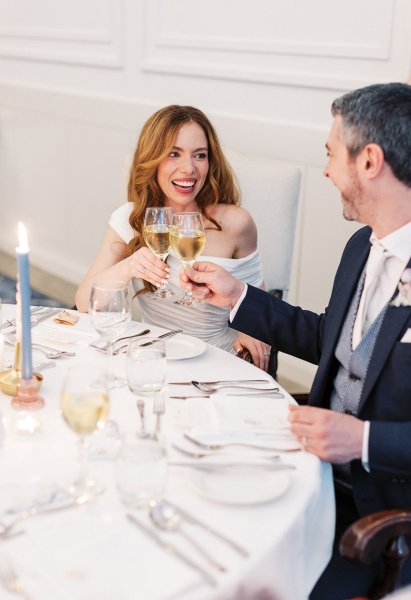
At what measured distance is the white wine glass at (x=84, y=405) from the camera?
1.30m

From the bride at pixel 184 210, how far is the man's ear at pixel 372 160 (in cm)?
85

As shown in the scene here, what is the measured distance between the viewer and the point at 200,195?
2691 mm

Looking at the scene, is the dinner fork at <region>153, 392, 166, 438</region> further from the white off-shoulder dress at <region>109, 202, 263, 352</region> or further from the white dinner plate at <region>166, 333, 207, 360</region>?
the white off-shoulder dress at <region>109, 202, 263, 352</region>

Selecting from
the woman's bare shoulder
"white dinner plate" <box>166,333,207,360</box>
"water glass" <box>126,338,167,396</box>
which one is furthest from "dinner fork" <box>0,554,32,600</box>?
the woman's bare shoulder

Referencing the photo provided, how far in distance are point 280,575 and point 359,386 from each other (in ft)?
2.33

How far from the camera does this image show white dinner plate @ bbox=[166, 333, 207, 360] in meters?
1.92

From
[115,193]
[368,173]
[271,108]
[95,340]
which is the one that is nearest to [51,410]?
[95,340]

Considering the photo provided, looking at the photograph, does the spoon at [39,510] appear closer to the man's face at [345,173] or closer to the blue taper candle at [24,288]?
the blue taper candle at [24,288]

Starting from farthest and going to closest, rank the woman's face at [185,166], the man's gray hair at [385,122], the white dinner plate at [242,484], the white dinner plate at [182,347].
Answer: the woman's face at [185,166] < the white dinner plate at [182,347] < the man's gray hair at [385,122] < the white dinner plate at [242,484]

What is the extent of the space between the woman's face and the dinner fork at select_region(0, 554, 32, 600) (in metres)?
1.62

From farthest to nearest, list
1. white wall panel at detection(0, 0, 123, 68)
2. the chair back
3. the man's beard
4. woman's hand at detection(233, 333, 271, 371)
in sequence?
1. white wall panel at detection(0, 0, 123, 68)
2. the chair back
3. woman's hand at detection(233, 333, 271, 371)
4. the man's beard

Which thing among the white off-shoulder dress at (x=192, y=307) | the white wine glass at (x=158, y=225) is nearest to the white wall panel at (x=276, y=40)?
the white off-shoulder dress at (x=192, y=307)

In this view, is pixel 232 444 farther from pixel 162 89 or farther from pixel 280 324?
pixel 162 89

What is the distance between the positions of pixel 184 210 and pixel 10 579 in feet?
5.65
